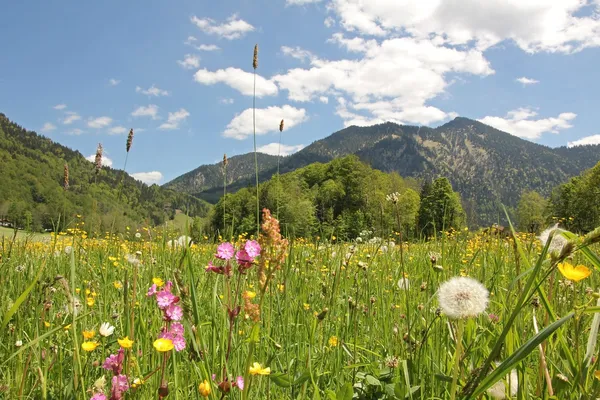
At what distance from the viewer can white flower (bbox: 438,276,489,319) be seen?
1189 mm

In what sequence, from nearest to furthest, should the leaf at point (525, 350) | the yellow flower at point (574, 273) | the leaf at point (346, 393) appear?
the leaf at point (525, 350), the yellow flower at point (574, 273), the leaf at point (346, 393)

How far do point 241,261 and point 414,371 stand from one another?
1.03 m

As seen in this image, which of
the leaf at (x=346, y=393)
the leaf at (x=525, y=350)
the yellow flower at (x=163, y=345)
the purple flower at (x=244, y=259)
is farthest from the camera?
the leaf at (x=346, y=393)

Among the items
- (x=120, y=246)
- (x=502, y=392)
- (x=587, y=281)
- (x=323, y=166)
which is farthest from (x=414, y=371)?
(x=323, y=166)

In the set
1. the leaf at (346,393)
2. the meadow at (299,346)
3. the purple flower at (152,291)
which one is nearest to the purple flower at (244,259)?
the meadow at (299,346)

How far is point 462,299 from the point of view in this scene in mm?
1244

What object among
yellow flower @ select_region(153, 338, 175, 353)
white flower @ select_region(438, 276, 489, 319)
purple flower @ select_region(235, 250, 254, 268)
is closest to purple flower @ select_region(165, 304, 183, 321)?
yellow flower @ select_region(153, 338, 175, 353)

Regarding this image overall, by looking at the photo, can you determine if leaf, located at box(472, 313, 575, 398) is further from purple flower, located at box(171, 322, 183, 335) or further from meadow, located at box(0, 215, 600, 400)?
purple flower, located at box(171, 322, 183, 335)

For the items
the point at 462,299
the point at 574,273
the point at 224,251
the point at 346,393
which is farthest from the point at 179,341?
the point at 574,273

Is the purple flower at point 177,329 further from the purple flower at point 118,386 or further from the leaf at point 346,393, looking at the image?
the leaf at point 346,393

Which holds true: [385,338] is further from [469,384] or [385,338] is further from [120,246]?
[120,246]

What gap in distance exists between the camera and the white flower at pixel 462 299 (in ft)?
3.90

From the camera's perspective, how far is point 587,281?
358cm

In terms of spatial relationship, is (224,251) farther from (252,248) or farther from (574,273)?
(574,273)
